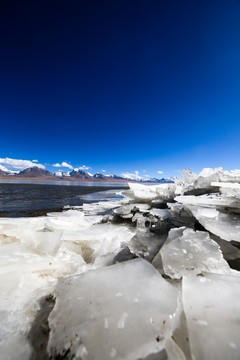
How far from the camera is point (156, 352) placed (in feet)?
1.71

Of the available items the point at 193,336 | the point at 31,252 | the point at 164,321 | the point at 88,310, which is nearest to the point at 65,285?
the point at 88,310

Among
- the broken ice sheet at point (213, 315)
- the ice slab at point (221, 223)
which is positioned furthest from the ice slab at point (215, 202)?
the broken ice sheet at point (213, 315)

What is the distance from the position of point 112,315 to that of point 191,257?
2.27ft

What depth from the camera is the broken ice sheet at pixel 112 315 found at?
1.79ft

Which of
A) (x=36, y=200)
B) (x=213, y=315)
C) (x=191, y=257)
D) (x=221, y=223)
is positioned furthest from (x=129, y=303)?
(x=36, y=200)

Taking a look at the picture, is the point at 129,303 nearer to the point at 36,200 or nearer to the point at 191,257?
the point at 191,257

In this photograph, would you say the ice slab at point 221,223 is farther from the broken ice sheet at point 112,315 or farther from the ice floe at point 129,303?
the broken ice sheet at point 112,315

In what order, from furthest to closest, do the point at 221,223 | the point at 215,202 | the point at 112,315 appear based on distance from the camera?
the point at 215,202 < the point at 221,223 < the point at 112,315

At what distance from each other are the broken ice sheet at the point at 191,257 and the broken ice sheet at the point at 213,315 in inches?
4.8

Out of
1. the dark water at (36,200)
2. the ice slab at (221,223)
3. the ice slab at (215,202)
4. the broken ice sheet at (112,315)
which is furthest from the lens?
the dark water at (36,200)

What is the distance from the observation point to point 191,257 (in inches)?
42.7

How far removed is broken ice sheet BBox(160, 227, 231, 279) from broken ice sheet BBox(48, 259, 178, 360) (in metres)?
0.22

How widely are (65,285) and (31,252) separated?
2.71ft

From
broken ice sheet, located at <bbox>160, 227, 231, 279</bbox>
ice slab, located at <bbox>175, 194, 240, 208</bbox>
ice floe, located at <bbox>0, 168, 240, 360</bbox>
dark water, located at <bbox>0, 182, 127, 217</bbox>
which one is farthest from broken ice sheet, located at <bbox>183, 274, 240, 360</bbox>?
dark water, located at <bbox>0, 182, 127, 217</bbox>
